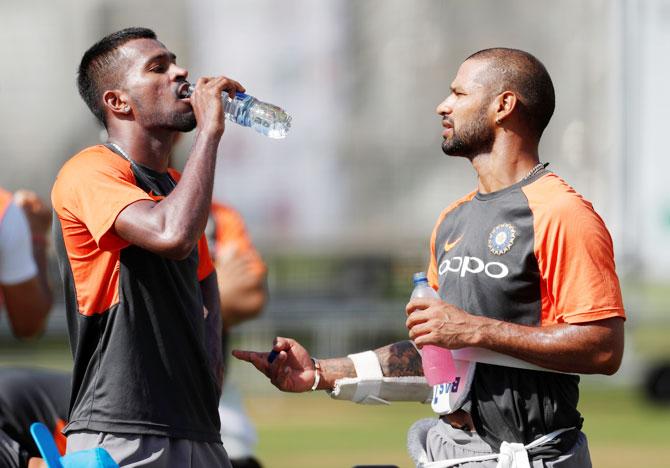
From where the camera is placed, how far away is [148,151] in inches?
177

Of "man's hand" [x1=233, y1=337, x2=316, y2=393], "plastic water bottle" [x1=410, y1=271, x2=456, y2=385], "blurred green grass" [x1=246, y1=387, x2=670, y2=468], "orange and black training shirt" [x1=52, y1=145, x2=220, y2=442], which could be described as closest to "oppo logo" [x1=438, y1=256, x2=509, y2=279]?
"plastic water bottle" [x1=410, y1=271, x2=456, y2=385]

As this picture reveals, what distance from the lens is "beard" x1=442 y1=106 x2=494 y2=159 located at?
4566 millimetres

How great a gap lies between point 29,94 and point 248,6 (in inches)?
92.1

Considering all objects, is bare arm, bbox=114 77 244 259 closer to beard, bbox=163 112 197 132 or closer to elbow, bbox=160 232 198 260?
elbow, bbox=160 232 198 260

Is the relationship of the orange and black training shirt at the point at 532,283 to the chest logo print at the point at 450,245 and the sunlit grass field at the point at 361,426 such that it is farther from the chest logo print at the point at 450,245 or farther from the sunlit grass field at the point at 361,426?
the sunlit grass field at the point at 361,426

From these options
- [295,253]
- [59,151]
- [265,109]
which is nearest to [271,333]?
[295,253]

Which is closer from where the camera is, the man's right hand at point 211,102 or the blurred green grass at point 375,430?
the man's right hand at point 211,102

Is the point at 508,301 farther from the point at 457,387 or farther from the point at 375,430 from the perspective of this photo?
the point at 375,430

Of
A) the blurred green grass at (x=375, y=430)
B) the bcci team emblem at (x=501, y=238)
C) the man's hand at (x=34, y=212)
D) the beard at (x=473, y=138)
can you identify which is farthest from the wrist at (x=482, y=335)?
the blurred green grass at (x=375, y=430)

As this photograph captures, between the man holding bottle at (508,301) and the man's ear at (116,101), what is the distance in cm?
90

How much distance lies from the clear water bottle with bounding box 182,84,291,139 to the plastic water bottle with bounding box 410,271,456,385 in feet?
2.36

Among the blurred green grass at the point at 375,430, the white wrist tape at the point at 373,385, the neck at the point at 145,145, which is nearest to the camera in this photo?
the neck at the point at 145,145

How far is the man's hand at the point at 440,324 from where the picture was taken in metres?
4.22

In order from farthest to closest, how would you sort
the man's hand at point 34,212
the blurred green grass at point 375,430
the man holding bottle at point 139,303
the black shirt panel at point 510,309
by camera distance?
1. the blurred green grass at point 375,430
2. the man's hand at point 34,212
3. the black shirt panel at point 510,309
4. the man holding bottle at point 139,303
